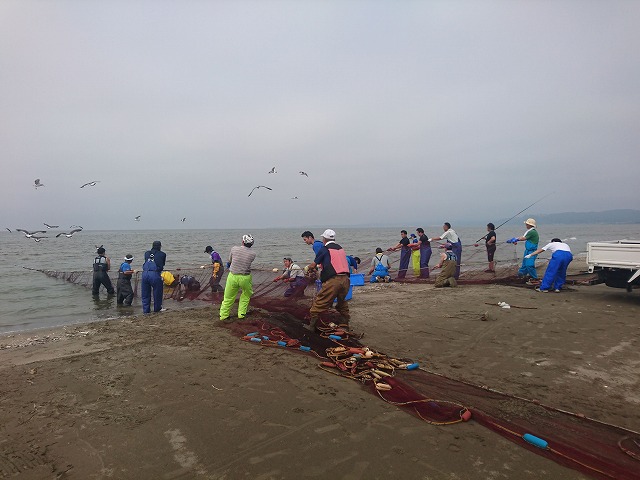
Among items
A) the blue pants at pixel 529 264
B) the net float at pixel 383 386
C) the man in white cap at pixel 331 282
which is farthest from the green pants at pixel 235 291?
the blue pants at pixel 529 264

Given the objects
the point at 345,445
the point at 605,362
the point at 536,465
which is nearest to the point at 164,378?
the point at 345,445

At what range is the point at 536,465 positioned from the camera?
3031 millimetres

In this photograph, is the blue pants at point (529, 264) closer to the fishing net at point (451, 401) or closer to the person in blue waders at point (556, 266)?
the person in blue waders at point (556, 266)

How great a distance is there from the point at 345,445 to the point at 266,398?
1253 millimetres

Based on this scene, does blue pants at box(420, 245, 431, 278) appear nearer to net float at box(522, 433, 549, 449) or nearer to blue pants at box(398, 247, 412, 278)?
blue pants at box(398, 247, 412, 278)

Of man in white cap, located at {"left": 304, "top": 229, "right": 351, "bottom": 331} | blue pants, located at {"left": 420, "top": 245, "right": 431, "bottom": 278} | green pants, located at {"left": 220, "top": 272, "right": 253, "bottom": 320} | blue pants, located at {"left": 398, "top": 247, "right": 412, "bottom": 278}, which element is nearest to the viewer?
man in white cap, located at {"left": 304, "top": 229, "right": 351, "bottom": 331}

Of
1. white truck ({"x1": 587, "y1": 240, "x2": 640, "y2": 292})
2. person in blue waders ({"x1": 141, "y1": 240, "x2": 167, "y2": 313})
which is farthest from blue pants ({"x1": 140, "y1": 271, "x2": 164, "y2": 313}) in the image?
white truck ({"x1": 587, "y1": 240, "x2": 640, "y2": 292})

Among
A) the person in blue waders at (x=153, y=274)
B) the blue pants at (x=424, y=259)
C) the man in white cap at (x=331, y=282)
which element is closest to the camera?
the man in white cap at (x=331, y=282)

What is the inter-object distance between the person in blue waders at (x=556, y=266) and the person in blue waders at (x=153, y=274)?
1073 centimetres

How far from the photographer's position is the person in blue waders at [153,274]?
9898 millimetres

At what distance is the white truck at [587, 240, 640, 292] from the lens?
845 cm

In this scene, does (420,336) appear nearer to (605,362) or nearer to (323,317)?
(323,317)

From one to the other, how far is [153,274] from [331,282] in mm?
5567

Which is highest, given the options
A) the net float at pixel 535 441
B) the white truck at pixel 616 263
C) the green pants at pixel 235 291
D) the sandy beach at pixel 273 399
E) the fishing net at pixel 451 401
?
the white truck at pixel 616 263
